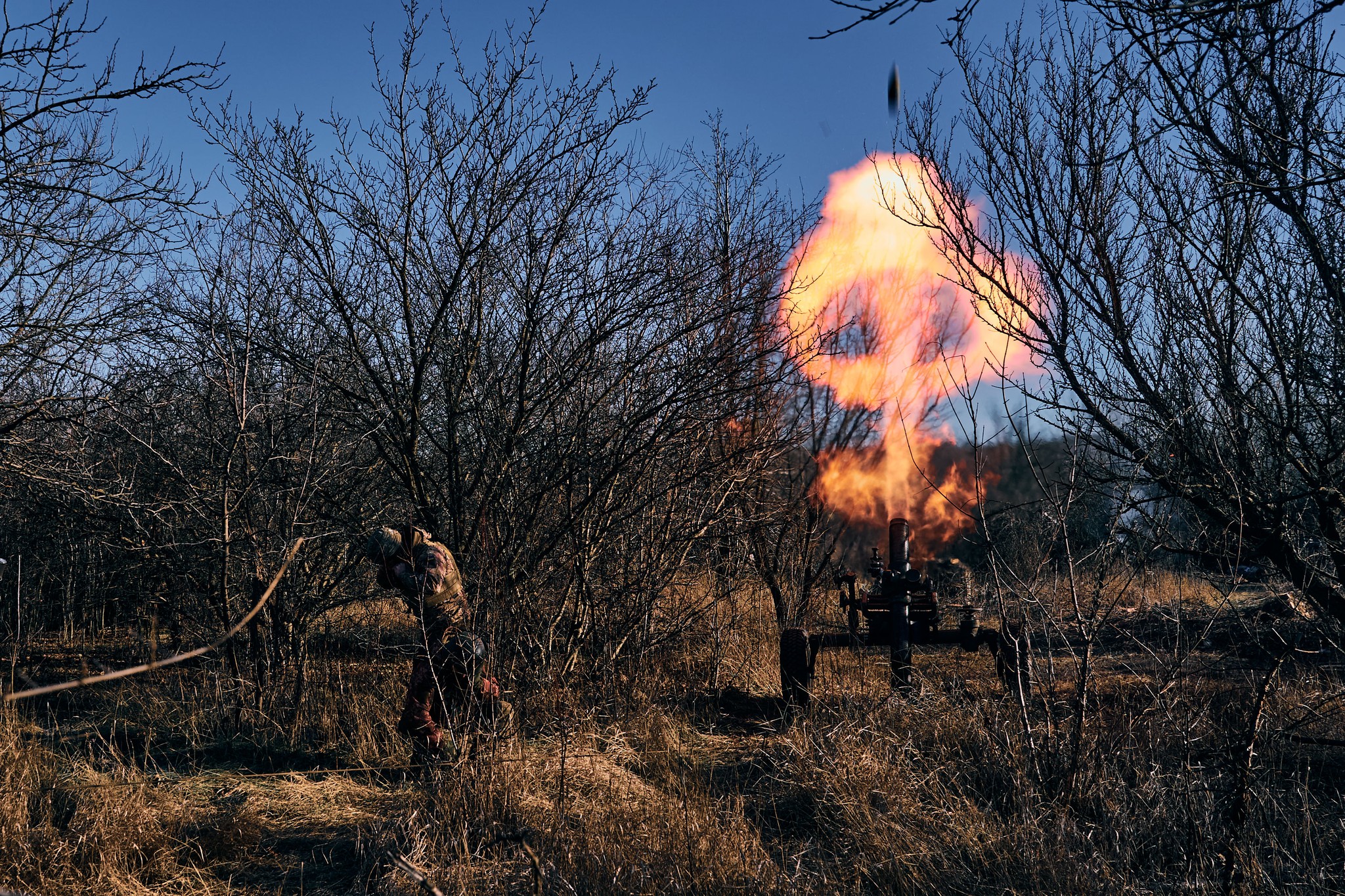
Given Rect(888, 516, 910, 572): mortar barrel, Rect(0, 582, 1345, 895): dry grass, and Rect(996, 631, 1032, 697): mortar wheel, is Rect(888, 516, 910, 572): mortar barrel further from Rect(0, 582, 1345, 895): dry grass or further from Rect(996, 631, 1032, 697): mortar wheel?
Rect(0, 582, 1345, 895): dry grass

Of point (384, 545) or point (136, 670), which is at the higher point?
point (384, 545)

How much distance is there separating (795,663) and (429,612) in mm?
2731

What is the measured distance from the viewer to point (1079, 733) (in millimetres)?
4422

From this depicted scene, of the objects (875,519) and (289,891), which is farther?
(875,519)

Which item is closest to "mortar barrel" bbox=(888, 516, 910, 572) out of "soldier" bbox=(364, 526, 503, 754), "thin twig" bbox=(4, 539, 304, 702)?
"soldier" bbox=(364, 526, 503, 754)

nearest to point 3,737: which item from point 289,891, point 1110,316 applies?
point 289,891

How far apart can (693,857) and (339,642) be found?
5.55 metres

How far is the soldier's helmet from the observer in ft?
18.3

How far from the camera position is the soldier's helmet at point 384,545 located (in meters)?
5.57

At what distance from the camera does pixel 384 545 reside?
5.57 meters

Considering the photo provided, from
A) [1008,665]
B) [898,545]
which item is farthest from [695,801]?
[898,545]

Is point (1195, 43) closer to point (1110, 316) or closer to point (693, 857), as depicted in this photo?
point (1110, 316)

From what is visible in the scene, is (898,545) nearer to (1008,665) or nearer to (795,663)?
(795,663)

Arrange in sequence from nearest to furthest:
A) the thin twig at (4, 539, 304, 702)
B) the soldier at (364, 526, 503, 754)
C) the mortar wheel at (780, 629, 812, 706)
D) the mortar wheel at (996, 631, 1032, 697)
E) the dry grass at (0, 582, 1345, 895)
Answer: the thin twig at (4, 539, 304, 702)
the dry grass at (0, 582, 1345, 895)
the soldier at (364, 526, 503, 754)
the mortar wheel at (996, 631, 1032, 697)
the mortar wheel at (780, 629, 812, 706)
